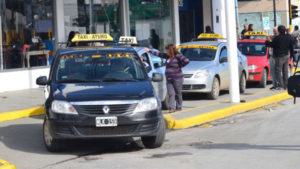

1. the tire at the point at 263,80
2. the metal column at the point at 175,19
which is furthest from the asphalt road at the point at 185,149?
the metal column at the point at 175,19

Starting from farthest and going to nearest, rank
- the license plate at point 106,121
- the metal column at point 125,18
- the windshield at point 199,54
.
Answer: the metal column at point 125,18
the windshield at point 199,54
the license plate at point 106,121

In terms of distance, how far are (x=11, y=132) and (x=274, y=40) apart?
372 inches

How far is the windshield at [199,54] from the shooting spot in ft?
60.7

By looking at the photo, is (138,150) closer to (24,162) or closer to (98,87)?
(98,87)

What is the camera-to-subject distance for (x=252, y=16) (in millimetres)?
52531


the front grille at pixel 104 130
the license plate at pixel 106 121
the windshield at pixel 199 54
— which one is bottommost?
the front grille at pixel 104 130

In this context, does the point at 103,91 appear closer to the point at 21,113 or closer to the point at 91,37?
the point at 21,113

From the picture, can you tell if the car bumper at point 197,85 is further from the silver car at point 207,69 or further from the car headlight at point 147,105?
the car headlight at point 147,105

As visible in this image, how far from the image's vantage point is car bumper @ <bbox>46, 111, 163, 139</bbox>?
31.9 ft

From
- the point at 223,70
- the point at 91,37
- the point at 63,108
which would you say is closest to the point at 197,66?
the point at 223,70

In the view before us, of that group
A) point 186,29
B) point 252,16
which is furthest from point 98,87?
point 252,16

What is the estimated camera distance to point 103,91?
397 inches

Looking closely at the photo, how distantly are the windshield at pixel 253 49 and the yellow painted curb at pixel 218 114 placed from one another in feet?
14.1

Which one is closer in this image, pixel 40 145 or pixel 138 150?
pixel 138 150
